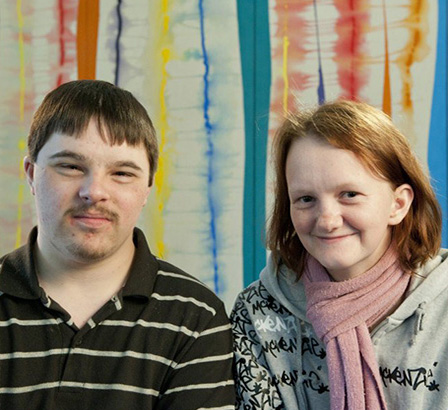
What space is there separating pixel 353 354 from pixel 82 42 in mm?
1558

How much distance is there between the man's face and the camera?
1220mm

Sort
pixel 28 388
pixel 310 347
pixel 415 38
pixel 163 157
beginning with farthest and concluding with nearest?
pixel 163 157
pixel 415 38
pixel 310 347
pixel 28 388

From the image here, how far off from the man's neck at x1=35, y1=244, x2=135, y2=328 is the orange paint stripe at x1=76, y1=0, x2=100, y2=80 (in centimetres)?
115

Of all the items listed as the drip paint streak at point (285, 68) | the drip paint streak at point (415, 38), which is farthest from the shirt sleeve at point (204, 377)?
the drip paint streak at point (415, 38)

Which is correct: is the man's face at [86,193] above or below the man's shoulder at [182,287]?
above

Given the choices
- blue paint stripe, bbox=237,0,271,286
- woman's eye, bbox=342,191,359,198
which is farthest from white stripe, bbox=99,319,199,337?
blue paint stripe, bbox=237,0,271,286

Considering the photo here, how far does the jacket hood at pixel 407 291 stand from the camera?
1.19 meters

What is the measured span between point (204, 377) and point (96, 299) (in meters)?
0.25

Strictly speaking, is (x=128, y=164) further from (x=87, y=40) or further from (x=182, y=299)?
(x=87, y=40)

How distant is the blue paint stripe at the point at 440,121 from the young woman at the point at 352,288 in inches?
35.4

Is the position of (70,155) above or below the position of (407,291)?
above

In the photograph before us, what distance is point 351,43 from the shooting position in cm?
218

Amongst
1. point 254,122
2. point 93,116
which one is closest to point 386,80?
point 254,122

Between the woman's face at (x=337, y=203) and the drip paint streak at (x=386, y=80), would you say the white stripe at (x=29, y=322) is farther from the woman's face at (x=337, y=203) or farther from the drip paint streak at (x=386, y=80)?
the drip paint streak at (x=386, y=80)
